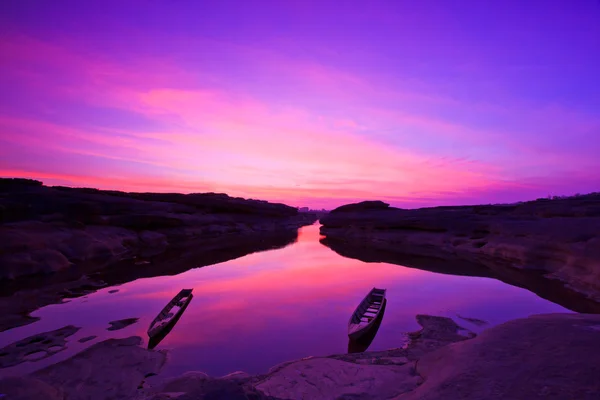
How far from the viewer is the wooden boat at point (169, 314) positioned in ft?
43.8

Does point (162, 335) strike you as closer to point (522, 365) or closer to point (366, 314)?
point (366, 314)

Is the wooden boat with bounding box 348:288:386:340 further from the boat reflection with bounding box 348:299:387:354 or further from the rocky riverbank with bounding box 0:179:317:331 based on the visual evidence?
the rocky riverbank with bounding box 0:179:317:331

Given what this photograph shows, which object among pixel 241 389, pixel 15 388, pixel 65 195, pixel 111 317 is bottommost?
pixel 111 317

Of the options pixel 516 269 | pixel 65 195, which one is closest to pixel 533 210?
pixel 516 269

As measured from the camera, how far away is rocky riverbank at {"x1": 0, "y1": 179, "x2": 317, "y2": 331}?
2119 centimetres

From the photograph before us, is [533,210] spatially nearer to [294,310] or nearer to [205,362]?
[294,310]

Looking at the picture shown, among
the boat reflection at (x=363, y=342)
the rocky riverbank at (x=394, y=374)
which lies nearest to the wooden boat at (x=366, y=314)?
the boat reflection at (x=363, y=342)

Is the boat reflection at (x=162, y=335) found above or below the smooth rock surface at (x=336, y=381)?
below

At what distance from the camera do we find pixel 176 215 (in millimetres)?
53500

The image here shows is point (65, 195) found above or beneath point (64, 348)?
above

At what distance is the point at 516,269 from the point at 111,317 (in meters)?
29.5

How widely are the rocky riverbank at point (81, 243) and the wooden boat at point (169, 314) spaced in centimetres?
563

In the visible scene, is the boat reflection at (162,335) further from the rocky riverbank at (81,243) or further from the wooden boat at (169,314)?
the rocky riverbank at (81,243)

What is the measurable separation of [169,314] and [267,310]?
4.63 meters
